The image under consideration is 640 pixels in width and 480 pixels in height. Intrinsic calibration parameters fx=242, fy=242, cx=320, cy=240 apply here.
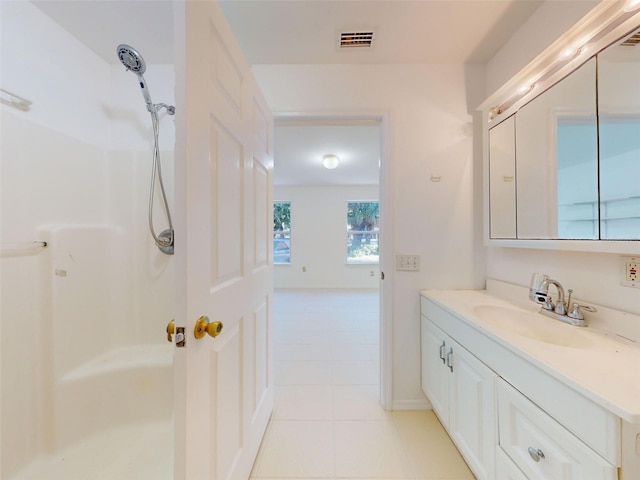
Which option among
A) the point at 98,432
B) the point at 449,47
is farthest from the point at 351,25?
the point at 98,432

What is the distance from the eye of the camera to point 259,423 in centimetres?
135

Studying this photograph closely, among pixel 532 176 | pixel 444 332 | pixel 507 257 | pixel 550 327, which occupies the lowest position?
pixel 444 332

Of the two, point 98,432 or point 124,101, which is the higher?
point 124,101

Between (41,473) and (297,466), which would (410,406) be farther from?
(41,473)

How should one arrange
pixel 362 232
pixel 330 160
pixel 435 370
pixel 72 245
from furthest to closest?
pixel 362 232 < pixel 330 160 < pixel 435 370 < pixel 72 245

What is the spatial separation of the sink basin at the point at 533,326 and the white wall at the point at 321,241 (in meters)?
4.35

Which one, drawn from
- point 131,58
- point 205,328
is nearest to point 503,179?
point 205,328

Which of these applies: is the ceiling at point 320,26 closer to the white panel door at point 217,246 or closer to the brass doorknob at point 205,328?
the white panel door at point 217,246

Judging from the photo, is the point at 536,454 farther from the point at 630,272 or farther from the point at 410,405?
the point at 410,405

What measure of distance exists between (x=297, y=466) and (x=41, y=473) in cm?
124

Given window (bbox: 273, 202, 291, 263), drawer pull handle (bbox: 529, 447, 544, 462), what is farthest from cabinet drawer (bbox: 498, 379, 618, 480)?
window (bbox: 273, 202, 291, 263)

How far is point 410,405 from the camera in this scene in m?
1.71

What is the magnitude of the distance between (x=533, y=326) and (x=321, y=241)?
4696 mm

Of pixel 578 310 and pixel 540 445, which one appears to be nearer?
pixel 540 445
